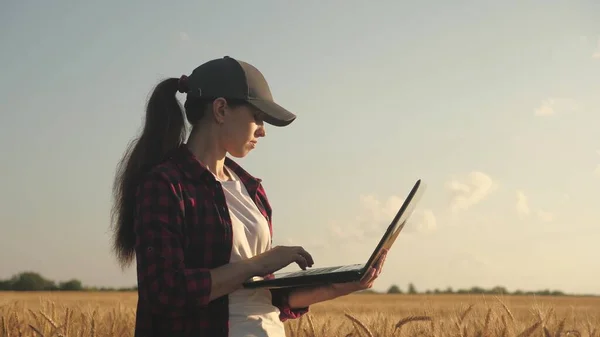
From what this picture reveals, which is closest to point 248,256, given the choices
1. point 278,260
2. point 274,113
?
point 278,260

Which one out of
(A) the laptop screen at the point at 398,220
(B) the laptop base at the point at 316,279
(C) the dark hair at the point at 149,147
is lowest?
(B) the laptop base at the point at 316,279

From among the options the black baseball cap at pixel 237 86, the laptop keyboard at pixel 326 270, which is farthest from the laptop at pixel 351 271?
the black baseball cap at pixel 237 86

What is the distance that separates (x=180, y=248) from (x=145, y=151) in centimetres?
52

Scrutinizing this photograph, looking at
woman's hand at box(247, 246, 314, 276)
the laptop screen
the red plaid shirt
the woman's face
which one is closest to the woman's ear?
the woman's face

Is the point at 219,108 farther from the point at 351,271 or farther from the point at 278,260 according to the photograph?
the point at 351,271

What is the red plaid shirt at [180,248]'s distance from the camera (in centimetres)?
221

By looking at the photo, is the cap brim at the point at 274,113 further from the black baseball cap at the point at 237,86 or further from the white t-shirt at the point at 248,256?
the white t-shirt at the point at 248,256

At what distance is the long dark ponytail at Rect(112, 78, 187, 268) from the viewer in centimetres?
259

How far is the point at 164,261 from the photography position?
2.21 m

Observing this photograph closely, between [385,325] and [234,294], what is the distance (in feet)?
4.47

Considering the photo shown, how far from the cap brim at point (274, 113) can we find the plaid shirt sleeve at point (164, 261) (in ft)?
1.36

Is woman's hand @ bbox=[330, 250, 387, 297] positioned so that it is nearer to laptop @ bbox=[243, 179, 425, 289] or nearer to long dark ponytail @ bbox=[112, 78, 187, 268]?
laptop @ bbox=[243, 179, 425, 289]

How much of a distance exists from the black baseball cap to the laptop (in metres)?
0.54

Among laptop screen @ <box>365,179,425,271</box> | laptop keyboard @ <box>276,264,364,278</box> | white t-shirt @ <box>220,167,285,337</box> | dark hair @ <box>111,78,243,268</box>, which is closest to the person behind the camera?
laptop screen @ <box>365,179,425,271</box>
